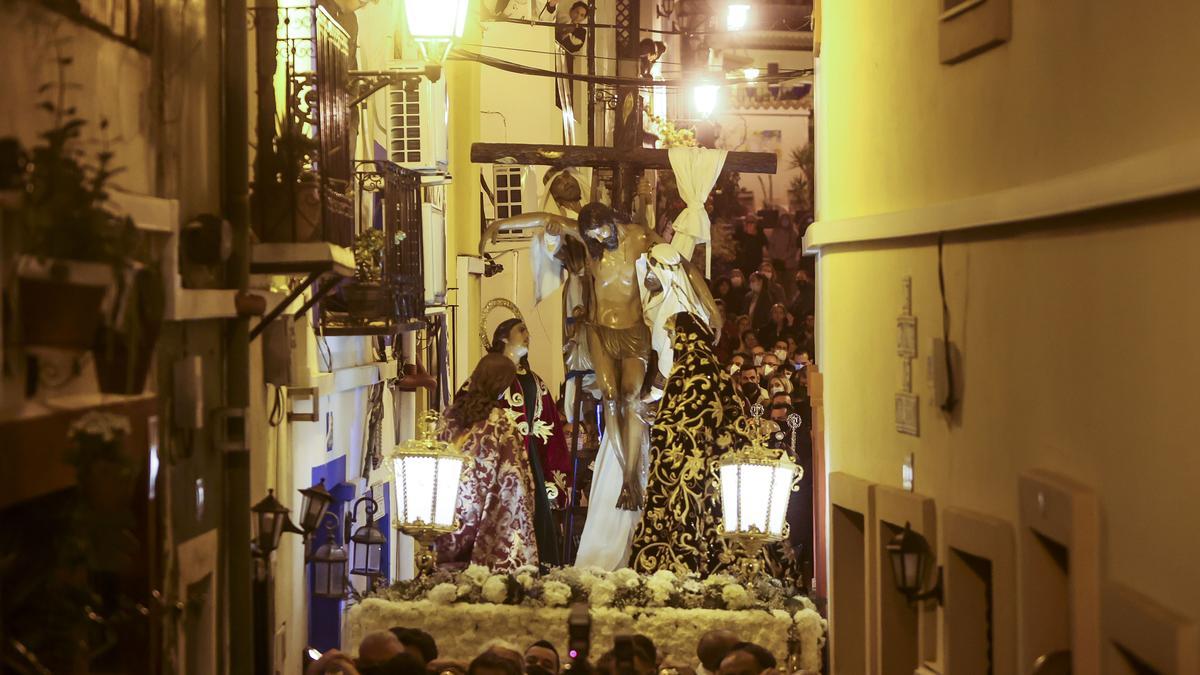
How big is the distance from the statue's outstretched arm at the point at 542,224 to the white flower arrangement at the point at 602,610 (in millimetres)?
3399

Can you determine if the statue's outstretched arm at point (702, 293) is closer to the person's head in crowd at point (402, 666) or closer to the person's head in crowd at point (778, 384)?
the person's head in crowd at point (778, 384)

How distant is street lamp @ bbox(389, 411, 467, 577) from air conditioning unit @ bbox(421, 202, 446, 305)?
4911 mm

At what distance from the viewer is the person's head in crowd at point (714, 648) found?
1169 cm

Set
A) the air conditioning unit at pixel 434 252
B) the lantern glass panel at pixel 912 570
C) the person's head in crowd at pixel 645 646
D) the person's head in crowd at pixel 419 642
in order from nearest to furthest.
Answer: the lantern glass panel at pixel 912 570 < the person's head in crowd at pixel 645 646 < the person's head in crowd at pixel 419 642 < the air conditioning unit at pixel 434 252

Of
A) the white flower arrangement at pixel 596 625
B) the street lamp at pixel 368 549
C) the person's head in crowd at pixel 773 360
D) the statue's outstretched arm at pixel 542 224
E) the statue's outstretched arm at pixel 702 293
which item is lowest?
the white flower arrangement at pixel 596 625

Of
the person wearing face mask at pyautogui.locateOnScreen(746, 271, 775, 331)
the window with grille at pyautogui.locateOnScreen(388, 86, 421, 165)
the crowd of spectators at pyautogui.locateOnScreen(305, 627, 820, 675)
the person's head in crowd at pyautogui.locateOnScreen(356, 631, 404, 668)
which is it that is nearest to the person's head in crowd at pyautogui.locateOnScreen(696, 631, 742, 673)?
the crowd of spectators at pyautogui.locateOnScreen(305, 627, 820, 675)

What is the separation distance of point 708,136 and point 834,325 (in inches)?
1111

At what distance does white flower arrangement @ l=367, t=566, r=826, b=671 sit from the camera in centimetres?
1266

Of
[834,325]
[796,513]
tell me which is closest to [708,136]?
[796,513]

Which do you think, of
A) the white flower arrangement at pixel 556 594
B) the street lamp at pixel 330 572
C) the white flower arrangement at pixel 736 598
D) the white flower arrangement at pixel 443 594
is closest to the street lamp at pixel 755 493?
the white flower arrangement at pixel 736 598

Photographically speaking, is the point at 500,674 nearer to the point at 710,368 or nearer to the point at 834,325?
the point at 834,325

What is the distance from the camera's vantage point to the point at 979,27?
7.41 m

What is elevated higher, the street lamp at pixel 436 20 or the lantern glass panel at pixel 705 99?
the lantern glass panel at pixel 705 99

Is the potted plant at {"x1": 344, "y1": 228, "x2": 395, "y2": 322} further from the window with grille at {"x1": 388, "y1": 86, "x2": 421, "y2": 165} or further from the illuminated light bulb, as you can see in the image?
the illuminated light bulb
